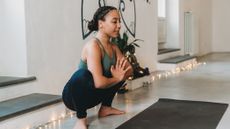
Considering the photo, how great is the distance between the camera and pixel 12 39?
349 centimetres

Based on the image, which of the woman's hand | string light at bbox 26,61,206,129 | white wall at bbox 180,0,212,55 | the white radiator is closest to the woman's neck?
the woman's hand

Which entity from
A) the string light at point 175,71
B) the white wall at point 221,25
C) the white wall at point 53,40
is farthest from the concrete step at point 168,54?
the white wall at point 221,25

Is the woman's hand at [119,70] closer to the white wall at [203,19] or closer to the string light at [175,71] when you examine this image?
the string light at [175,71]

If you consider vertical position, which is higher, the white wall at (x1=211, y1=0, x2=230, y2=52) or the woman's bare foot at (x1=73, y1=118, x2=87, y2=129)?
the white wall at (x1=211, y1=0, x2=230, y2=52)

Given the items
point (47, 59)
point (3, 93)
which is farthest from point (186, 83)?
point (3, 93)

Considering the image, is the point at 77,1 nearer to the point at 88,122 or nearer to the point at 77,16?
the point at 77,16

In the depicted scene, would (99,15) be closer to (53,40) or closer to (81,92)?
(81,92)

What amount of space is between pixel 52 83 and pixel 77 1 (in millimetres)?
1020

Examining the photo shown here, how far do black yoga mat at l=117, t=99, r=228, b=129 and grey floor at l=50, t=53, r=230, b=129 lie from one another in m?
0.08

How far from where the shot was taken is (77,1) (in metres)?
4.12

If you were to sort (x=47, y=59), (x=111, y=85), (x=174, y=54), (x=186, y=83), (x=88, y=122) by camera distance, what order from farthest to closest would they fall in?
(x=174, y=54) → (x=186, y=83) → (x=47, y=59) → (x=88, y=122) → (x=111, y=85)

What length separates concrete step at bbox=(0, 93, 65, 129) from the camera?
2.71m

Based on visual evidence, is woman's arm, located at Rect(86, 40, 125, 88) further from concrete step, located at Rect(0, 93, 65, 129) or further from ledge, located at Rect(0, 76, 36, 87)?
ledge, located at Rect(0, 76, 36, 87)

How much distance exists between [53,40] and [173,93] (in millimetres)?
1644
